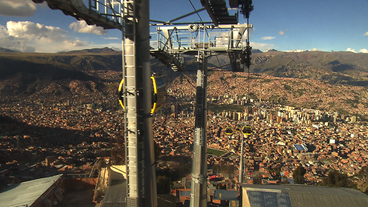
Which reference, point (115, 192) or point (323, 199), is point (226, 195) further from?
point (115, 192)

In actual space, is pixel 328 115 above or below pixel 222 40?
below

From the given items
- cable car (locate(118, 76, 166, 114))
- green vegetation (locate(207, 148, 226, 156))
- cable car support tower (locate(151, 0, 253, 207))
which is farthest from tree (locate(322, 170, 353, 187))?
green vegetation (locate(207, 148, 226, 156))

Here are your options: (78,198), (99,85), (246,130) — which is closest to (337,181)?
(246,130)

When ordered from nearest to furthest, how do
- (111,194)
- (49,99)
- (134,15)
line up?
(134,15), (111,194), (49,99)

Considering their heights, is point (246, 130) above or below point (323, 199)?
above

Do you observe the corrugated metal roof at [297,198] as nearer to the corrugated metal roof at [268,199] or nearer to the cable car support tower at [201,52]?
the corrugated metal roof at [268,199]

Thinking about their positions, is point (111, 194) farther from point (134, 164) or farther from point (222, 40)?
point (222, 40)

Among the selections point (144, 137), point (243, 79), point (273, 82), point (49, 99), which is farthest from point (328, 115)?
point (144, 137)

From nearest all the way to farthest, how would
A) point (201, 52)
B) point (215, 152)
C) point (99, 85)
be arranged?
point (201, 52)
point (215, 152)
point (99, 85)

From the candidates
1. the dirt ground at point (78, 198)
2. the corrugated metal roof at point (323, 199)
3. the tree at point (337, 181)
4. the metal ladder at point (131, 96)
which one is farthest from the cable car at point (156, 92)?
the tree at point (337, 181)

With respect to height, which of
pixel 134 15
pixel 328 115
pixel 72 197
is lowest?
pixel 328 115
